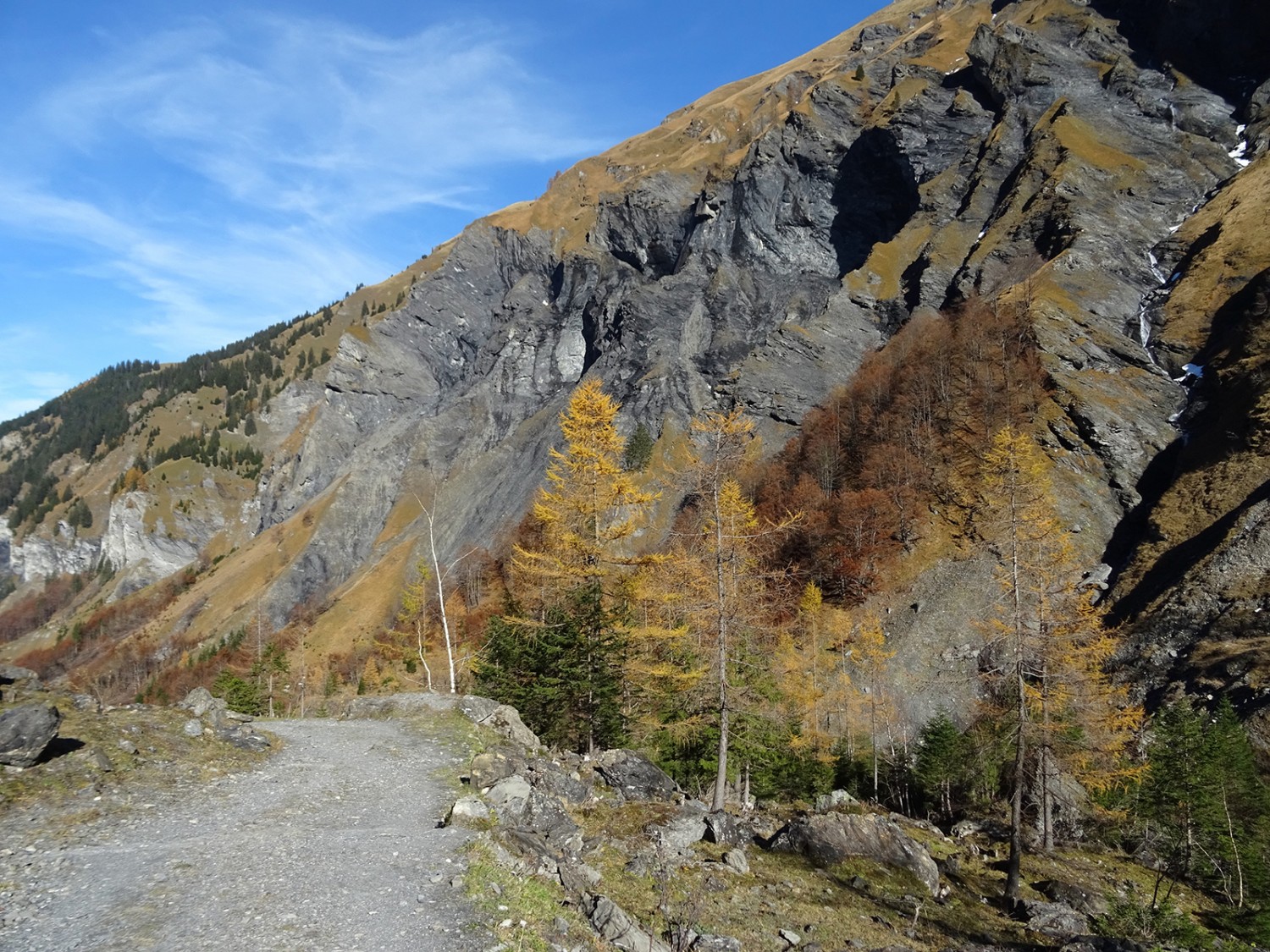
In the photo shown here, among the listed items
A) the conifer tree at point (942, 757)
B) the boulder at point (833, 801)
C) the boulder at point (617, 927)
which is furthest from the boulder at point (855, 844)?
the conifer tree at point (942, 757)

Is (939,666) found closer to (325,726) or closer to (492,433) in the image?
(325,726)

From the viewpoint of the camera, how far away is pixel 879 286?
304ft

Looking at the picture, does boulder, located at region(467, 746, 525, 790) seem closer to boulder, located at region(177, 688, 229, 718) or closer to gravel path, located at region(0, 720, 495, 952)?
gravel path, located at region(0, 720, 495, 952)

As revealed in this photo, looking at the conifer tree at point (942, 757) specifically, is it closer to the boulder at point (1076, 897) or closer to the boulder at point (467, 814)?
the boulder at point (1076, 897)

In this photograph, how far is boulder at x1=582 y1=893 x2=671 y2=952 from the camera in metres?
9.45

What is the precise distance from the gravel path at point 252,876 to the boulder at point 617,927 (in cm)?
201

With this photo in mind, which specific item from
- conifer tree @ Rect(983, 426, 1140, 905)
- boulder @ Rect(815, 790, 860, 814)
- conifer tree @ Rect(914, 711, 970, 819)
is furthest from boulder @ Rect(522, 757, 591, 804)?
conifer tree @ Rect(914, 711, 970, 819)

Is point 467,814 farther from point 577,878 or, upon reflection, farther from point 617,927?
point 617,927

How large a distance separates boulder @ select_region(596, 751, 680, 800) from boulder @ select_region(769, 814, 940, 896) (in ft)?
10.9

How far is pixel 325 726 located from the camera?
20.0 m

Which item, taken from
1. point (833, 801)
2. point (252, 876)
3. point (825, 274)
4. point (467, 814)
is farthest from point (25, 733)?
point (825, 274)

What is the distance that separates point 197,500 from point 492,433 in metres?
103

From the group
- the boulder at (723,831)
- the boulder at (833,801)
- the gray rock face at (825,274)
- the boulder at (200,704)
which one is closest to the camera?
the boulder at (723,831)

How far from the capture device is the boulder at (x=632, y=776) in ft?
60.4
